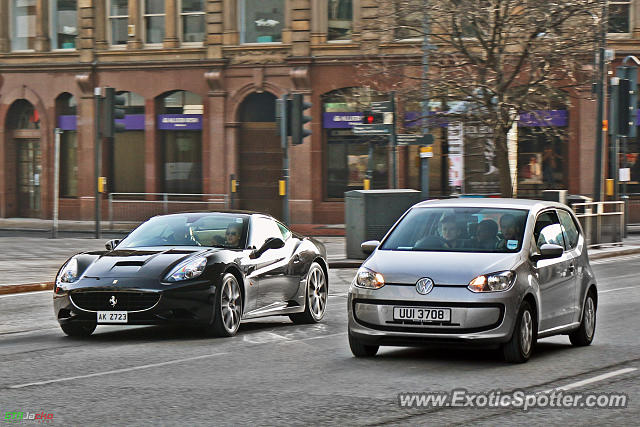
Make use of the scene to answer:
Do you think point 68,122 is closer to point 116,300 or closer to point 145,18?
point 145,18

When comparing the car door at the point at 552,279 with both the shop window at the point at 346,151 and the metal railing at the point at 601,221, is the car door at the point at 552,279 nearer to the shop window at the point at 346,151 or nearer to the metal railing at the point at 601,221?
the metal railing at the point at 601,221

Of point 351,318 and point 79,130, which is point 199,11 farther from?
point 351,318

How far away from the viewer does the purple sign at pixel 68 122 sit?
43125 millimetres

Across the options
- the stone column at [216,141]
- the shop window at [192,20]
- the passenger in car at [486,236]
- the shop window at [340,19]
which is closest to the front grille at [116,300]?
the passenger in car at [486,236]

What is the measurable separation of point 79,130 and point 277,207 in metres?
7.36

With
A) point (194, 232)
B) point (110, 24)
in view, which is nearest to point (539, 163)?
point (110, 24)

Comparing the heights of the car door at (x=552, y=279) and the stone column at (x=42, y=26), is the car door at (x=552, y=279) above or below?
below

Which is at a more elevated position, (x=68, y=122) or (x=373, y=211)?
(x=68, y=122)

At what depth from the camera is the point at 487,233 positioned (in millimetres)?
10727

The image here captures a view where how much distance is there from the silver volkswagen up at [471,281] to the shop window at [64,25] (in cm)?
3418

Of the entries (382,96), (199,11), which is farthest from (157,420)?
(199,11)

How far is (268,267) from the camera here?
13.5 m

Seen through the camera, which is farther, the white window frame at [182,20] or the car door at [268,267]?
the white window frame at [182,20]

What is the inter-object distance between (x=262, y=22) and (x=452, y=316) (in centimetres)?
3241
